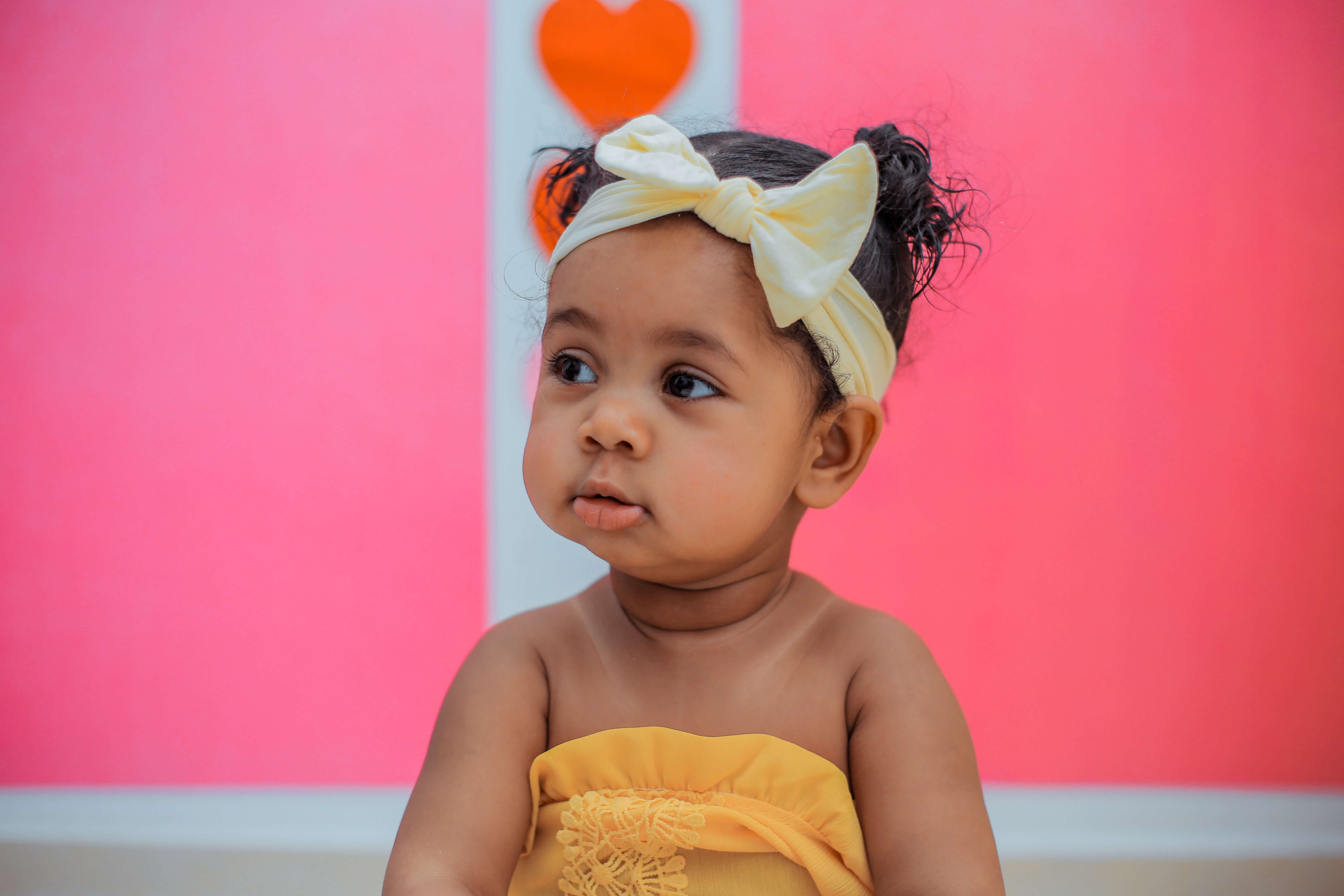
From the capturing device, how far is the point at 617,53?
1.49 metres

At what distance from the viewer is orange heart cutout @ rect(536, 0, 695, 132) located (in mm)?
1488

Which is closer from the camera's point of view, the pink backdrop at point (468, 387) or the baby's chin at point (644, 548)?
the baby's chin at point (644, 548)

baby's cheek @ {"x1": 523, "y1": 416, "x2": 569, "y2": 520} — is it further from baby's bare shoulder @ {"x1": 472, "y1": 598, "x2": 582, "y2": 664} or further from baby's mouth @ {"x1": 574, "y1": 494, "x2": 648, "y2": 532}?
baby's bare shoulder @ {"x1": 472, "y1": 598, "x2": 582, "y2": 664}

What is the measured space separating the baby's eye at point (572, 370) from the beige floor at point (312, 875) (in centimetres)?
91

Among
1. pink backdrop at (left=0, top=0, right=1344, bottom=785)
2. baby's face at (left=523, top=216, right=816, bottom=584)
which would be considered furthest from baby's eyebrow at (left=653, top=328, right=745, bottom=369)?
pink backdrop at (left=0, top=0, right=1344, bottom=785)

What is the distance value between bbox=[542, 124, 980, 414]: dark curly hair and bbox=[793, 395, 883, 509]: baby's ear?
0.8 inches

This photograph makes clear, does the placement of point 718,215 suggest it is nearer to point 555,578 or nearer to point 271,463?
point 555,578

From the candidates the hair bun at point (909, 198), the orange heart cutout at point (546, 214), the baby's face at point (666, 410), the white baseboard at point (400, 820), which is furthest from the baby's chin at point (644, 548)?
the white baseboard at point (400, 820)

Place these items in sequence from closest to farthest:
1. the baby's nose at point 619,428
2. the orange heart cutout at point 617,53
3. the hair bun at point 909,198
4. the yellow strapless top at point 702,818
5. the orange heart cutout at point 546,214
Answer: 1. the baby's nose at point 619,428
2. the yellow strapless top at point 702,818
3. the hair bun at point 909,198
4. the orange heart cutout at point 546,214
5. the orange heart cutout at point 617,53

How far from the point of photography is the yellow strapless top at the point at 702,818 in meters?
1.00

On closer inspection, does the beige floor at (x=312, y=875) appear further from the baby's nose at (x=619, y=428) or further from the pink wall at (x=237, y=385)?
the baby's nose at (x=619, y=428)

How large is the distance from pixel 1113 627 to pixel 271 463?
1.30m

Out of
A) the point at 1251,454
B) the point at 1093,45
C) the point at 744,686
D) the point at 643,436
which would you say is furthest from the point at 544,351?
the point at 1251,454

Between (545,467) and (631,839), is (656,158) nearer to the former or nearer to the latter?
(545,467)
